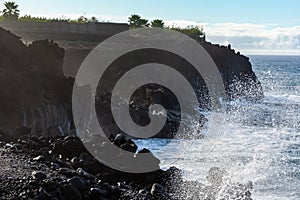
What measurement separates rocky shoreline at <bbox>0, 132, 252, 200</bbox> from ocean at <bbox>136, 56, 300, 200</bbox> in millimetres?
1844

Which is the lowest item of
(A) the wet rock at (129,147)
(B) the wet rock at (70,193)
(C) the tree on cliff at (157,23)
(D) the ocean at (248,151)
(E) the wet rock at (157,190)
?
(D) the ocean at (248,151)

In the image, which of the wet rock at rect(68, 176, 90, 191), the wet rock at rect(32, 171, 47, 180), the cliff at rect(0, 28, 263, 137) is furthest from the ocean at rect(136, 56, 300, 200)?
the wet rock at rect(32, 171, 47, 180)

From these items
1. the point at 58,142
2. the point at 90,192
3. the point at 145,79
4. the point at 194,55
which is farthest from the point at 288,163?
the point at 194,55

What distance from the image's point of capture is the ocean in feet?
62.0

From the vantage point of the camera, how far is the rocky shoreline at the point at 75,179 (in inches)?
477

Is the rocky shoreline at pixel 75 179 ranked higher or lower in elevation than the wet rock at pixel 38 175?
lower

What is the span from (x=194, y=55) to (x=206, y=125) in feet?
63.8

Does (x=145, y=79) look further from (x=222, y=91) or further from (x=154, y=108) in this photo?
(x=222, y=91)

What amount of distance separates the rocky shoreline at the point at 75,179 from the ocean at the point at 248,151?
1.84 m

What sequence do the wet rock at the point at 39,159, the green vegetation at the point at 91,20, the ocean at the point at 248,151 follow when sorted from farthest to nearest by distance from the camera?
the green vegetation at the point at 91,20, the ocean at the point at 248,151, the wet rock at the point at 39,159

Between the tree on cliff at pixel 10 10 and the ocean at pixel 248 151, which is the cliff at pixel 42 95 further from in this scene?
the tree on cliff at pixel 10 10

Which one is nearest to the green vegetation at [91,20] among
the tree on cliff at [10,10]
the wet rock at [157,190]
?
the tree on cliff at [10,10]

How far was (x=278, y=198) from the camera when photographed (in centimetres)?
1669

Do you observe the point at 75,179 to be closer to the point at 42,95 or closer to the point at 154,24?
the point at 42,95
